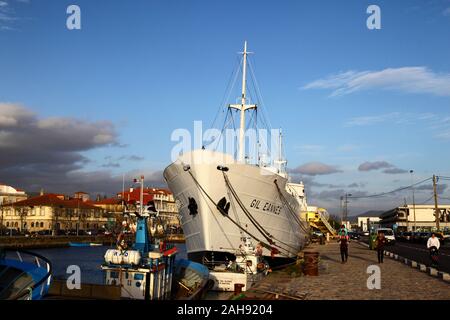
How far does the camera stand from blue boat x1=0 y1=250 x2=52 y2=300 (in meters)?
10.0

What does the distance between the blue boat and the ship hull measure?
1310 cm

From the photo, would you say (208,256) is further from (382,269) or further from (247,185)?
(382,269)

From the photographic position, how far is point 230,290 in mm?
19672

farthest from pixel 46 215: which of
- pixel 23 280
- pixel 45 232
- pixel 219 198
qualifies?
pixel 23 280

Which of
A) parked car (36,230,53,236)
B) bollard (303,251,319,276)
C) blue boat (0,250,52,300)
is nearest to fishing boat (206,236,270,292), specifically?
bollard (303,251,319,276)

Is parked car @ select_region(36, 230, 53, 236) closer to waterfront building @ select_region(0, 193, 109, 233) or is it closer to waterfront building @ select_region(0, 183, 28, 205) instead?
waterfront building @ select_region(0, 193, 109, 233)

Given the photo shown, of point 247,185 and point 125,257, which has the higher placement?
point 247,185

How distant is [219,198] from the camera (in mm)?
24031

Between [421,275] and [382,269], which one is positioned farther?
[382,269]

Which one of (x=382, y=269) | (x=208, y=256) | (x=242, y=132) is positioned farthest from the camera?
(x=242, y=132)

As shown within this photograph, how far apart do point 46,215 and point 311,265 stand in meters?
93.7
